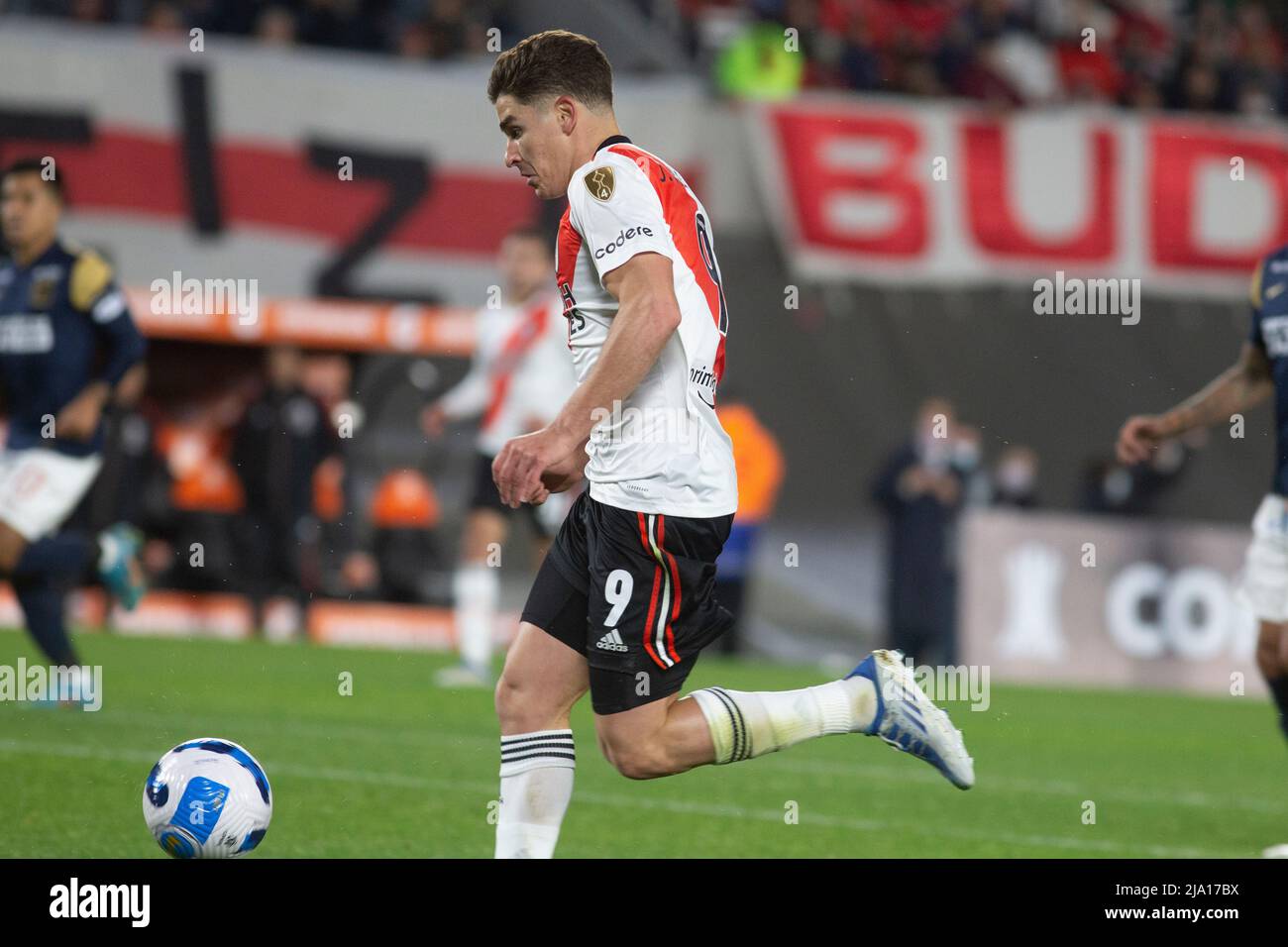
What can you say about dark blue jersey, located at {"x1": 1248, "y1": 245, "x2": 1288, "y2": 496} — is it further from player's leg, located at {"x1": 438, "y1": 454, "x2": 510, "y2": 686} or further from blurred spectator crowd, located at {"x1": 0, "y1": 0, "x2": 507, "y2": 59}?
blurred spectator crowd, located at {"x1": 0, "y1": 0, "x2": 507, "y2": 59}

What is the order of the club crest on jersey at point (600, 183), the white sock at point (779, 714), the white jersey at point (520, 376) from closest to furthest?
the club crest on jersey at point (600, 183)
the white sock at point (779, 714)
the white jersey at point (520, 376)

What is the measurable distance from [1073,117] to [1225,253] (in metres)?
1.81

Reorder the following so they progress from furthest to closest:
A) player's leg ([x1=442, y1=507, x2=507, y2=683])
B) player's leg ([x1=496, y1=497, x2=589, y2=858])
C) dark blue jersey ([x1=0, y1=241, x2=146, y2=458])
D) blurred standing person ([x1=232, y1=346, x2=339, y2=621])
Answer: blurred standing person ([x1=232, y1=346, x2=339, y2=621]) < player's leg ([x1=442, y1=507, x2=507, y2=683]) < dark blue jersey ([x1=0, y1=241, x2=146, y2=458]) < player's leg ([x1=496, y1=497, x2=589, y2=858])

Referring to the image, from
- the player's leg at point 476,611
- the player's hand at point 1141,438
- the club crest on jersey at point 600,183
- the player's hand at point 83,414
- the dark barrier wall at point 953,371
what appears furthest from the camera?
the dark barrier wall at point 953,371

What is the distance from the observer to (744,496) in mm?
14109

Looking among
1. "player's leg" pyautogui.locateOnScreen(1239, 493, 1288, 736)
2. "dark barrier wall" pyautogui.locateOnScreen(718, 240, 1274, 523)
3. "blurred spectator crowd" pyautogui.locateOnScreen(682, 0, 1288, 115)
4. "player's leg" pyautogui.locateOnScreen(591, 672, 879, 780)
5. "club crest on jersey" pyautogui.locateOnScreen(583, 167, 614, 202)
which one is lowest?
"player's leg" pyautogui.locateOnScreen(591, 672, 879, 780)

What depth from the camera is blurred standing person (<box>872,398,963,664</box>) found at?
14.4 meters

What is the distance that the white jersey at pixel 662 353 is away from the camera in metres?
4.41

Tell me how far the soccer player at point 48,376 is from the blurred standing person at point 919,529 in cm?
724

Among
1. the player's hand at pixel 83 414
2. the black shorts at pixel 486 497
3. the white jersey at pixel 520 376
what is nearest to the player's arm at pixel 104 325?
the player's hand at pixel 83 414

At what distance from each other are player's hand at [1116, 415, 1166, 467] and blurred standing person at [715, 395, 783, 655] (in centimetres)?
758

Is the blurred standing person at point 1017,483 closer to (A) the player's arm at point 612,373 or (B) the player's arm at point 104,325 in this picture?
(B) the player's arm at point 104,325

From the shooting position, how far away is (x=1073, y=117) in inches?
624

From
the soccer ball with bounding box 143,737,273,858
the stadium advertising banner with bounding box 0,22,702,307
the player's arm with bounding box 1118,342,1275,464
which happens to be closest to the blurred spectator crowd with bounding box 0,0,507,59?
the stadium advertising banner with bounding box 0,22,702,307
